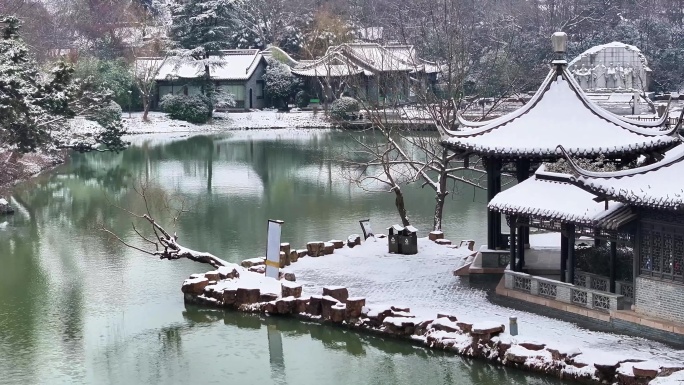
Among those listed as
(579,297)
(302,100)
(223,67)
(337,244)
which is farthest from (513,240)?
(302,100)

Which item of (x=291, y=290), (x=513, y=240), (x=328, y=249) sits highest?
(x=513, y=240)

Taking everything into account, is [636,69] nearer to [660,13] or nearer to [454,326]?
[660,13]

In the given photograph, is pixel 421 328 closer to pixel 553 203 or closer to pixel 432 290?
pixel 432 290

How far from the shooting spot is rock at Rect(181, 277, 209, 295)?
20.5 metres

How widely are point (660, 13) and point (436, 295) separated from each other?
57.4 m

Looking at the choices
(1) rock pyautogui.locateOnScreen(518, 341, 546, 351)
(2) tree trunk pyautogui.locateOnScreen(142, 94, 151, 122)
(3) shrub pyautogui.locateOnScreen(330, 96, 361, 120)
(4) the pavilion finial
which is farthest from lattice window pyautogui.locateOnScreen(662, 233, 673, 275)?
(2) tree trunk pyautogui.locateOnScreen(142, 94, 151, 122)

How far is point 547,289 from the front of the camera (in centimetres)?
1877

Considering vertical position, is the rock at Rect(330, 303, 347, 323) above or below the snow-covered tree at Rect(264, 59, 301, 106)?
below

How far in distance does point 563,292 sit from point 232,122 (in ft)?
147

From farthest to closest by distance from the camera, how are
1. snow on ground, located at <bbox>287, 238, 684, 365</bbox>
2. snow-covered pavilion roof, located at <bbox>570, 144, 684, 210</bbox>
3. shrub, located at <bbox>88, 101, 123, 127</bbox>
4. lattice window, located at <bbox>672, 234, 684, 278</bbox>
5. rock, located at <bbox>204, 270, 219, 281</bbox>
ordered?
1. shrub, located at <bbox>88, 101, 123, 127</bbox>
2. rock, located at <bbox>204, 270, 219, 281</bbox>
3. lattice window, located at <bbox>672, 234, 684, 278</bbox>
4. snow-covered pavilion roof, located at <bbox>570, 144, 684, 210</bbox>
5. snow on ground, located at <bbox>287, 238, 684, 365</bbox>

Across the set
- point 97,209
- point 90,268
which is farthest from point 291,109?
point 90,268

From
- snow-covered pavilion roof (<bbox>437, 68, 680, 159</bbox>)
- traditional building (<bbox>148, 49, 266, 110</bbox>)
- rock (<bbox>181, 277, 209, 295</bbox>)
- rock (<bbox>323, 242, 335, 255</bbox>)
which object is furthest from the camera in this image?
traditional building (<bbox>148, 49, 266, 110</bbox>)

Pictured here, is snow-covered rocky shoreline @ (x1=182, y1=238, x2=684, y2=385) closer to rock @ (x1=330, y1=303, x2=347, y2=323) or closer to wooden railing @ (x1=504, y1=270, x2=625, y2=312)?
rock @ (x1=330, y1=303, x2=347, y2=323)

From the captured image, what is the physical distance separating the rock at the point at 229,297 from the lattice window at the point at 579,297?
6117 millimetres
